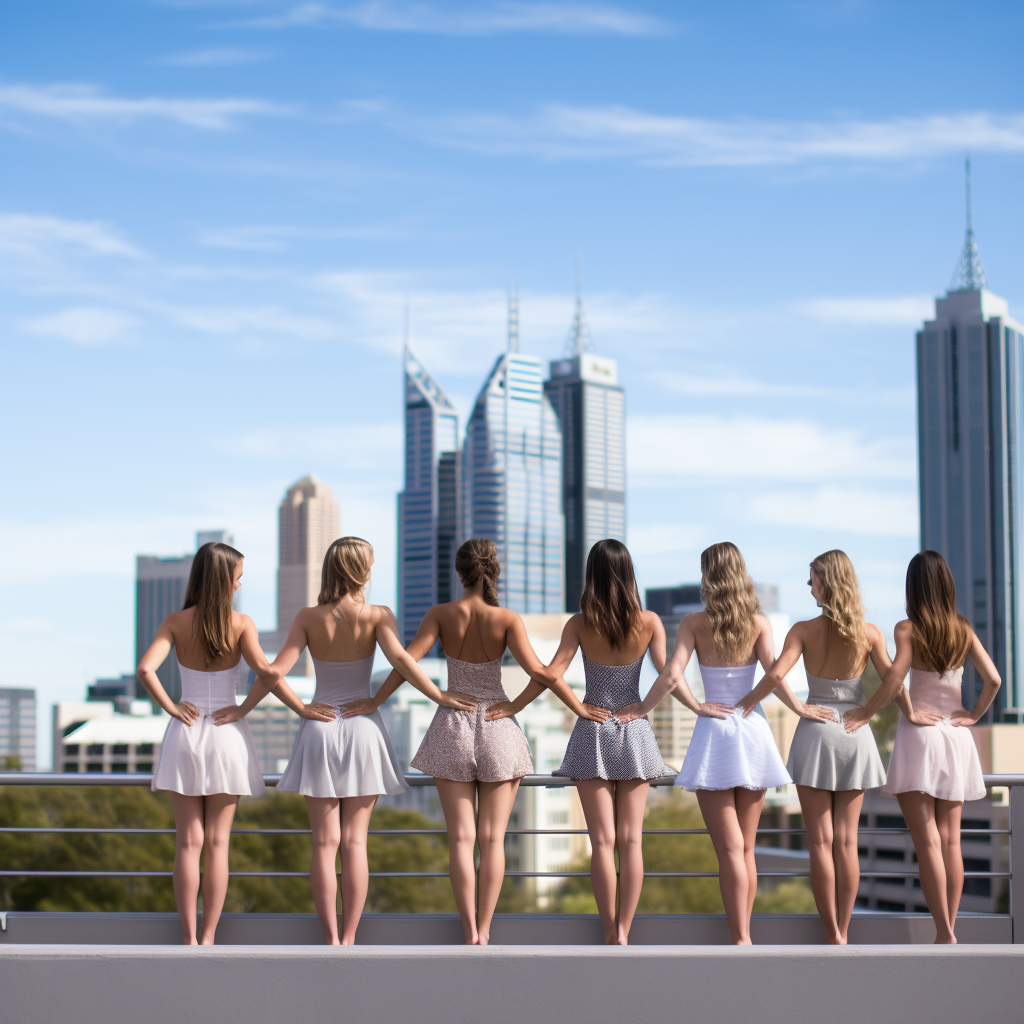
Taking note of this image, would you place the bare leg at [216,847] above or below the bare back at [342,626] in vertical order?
below

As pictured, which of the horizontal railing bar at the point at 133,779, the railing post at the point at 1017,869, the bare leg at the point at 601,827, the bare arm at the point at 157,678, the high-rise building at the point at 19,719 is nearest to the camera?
the bare arm at the point at 157,678

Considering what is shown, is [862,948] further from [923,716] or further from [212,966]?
[212,966]

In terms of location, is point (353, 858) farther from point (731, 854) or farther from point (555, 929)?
point (731, 854)

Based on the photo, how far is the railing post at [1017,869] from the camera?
6.19m

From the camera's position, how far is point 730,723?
18.6 feet

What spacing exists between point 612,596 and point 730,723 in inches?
32.5

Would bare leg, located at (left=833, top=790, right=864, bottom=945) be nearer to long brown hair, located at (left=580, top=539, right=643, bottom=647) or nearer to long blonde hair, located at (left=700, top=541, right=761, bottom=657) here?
long blonde hair, located at (left=700, top=541, right=761, bottom=657)

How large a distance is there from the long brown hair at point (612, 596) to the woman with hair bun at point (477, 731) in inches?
12.9

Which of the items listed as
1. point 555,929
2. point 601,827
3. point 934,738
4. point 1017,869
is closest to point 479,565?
point 601,827

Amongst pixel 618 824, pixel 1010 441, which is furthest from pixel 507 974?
pixel 1010 441

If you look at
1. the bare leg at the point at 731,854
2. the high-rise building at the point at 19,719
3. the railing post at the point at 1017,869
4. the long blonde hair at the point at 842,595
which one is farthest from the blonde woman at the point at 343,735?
the high-rise building at the point at 19,719

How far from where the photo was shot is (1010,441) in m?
187

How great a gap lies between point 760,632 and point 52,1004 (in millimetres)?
3412

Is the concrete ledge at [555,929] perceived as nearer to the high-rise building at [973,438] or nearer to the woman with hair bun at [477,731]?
the woman with hair bun at [477,731]
